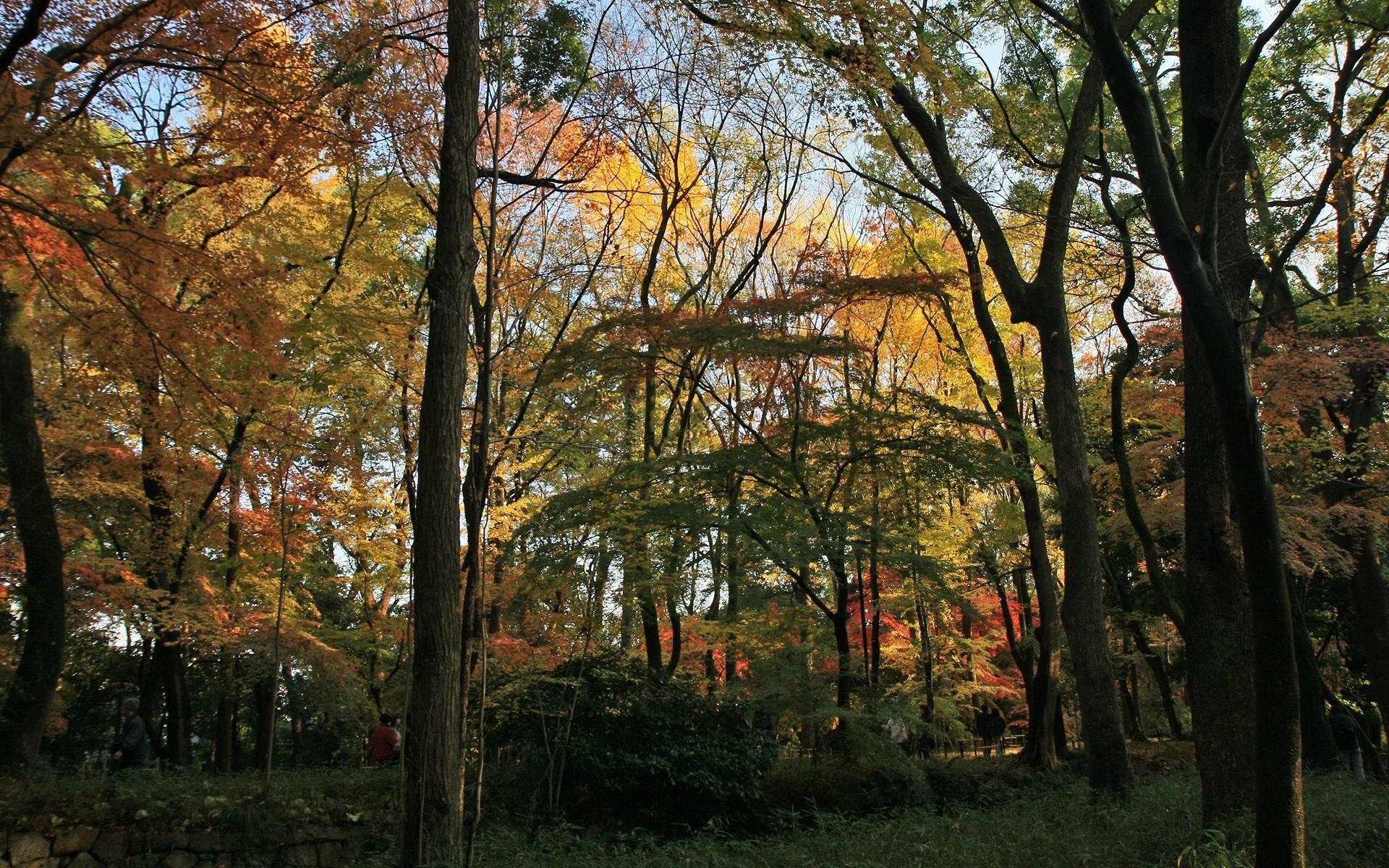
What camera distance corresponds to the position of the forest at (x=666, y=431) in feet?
17.1

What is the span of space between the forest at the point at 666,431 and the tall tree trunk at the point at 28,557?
5cm

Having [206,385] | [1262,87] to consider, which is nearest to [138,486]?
[206,385]

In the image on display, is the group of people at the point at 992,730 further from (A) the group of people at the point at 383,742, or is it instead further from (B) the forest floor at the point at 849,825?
(B) the forest floor at the point at 849,825

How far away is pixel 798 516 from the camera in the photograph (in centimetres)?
948

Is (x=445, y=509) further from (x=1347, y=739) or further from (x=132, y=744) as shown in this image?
(x=1347, y=739)

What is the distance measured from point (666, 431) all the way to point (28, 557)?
8.72m

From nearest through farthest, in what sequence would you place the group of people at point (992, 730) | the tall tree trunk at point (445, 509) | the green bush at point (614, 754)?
the tall tree trunk at point (445, 509), the green bush at point (614, 754), the group of people at point (992, 730)

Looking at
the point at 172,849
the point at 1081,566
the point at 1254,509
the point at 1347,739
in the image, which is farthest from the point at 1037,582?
the point at 172,849

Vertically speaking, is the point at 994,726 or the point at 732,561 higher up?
the point at 732,561

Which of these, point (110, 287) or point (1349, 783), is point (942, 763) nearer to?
point (1349, 783)

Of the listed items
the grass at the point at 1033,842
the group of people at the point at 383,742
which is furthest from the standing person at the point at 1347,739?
the grass at the point at 1033,842

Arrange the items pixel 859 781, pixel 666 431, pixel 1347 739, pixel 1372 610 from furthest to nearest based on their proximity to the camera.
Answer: pixel 666 431 < pixel 1347 739 < pixel 1372 610 < pixel 859 781

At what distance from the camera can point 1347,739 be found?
33.5 feet

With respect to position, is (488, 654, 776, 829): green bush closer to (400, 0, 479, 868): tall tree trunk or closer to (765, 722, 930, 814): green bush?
(765, 722, 930, 814): green bush
